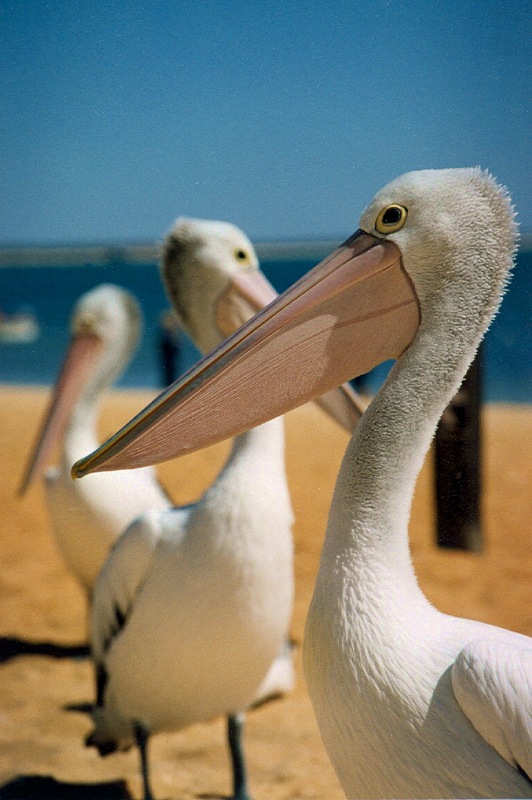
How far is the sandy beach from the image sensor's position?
246 centimetres

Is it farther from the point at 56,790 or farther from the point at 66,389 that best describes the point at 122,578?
the point at 66,389

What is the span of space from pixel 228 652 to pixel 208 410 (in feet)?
3.08

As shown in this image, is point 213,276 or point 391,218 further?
point 213,276

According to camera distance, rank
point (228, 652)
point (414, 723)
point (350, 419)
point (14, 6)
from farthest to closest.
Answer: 1. point (228, 652)
2. point (350, 419)
3. point (14, 6)
4. point (414, 723)

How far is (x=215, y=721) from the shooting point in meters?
2.99

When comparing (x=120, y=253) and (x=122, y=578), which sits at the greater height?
(x=120, y=253)

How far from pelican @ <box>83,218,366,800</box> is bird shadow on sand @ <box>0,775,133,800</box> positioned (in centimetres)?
11

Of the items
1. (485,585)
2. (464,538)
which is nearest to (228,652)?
(464,538)

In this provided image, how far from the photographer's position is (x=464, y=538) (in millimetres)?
3305

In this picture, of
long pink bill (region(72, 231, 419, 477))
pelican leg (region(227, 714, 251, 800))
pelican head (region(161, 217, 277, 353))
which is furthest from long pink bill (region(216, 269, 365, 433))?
pelican leg (region(227, 714, 251, 800))

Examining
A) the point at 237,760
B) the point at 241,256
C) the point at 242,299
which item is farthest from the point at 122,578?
the point at 241,256

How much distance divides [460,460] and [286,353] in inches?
42.1

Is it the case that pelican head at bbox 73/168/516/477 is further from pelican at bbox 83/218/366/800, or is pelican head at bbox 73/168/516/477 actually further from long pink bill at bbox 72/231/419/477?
pelican at bbox 83/218/366/800

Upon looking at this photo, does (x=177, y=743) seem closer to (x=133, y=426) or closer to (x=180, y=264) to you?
(x=180, y=264)
